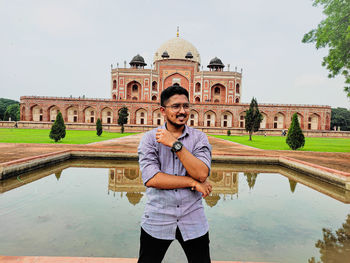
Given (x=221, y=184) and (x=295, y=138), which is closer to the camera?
(x=221, y=184)

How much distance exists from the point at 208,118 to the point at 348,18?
23.1 metres

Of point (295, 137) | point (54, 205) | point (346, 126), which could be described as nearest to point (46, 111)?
point (295, 137)

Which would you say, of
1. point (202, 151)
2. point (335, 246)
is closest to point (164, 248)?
point (202, 151)

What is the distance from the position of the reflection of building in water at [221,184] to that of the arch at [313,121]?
98.9 ft

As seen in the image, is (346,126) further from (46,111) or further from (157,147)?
(157,147)

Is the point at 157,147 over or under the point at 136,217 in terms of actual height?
over

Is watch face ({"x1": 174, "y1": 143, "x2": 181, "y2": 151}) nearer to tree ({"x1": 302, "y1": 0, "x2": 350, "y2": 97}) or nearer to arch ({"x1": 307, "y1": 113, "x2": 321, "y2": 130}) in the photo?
tree ({"x1": 302, "y1": 0, "x2": 350, "y2": 97})

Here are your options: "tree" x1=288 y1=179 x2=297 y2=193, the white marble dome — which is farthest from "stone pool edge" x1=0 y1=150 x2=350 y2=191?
the white marble dome

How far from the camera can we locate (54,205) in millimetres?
4082

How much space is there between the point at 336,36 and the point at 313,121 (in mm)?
24869

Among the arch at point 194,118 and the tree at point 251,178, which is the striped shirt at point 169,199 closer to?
the tree at point 251,178

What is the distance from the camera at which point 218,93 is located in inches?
1500

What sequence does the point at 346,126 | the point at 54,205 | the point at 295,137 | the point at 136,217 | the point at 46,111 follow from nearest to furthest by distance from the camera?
1. the point at 136,217
2. the point at 54,205
3. the point at 295,137
4. the point at 46,111
5. the point at 346,126

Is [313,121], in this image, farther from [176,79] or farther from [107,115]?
[107,115]
